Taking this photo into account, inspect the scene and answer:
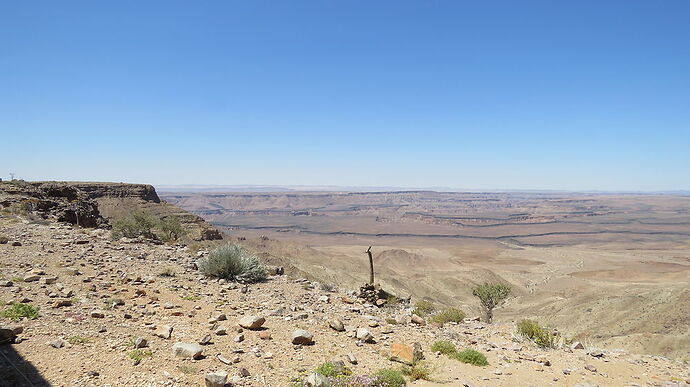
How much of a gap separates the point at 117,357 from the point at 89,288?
4.13m

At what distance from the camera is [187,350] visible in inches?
229

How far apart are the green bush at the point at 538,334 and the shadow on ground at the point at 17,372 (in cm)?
996

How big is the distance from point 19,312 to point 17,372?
2479 millimetres

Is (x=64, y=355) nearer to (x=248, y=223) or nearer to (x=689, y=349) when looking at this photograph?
(x=689, y=349)

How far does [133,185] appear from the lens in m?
62.7

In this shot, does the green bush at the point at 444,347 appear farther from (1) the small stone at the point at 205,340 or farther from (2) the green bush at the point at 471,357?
(1) the small stone at the point at 205,340

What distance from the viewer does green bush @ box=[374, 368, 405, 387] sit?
576cm

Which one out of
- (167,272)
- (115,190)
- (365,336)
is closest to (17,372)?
(365,336)

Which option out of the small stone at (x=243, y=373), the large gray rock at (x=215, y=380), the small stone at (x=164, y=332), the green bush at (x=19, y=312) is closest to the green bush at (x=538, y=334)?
the small stone at (x=243, y=373)

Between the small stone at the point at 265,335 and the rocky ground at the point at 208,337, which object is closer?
the rocky ground at the point at 208,337

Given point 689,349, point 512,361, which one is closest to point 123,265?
point 512,361

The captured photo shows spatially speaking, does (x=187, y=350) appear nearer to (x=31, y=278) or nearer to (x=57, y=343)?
(x=57, y=343)

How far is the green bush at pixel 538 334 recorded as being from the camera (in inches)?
352

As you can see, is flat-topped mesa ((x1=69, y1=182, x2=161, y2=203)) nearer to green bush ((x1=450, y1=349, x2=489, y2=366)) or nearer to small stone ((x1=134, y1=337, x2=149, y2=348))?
small stone ((x1=134, y1=337, x2=149, y2=348))
